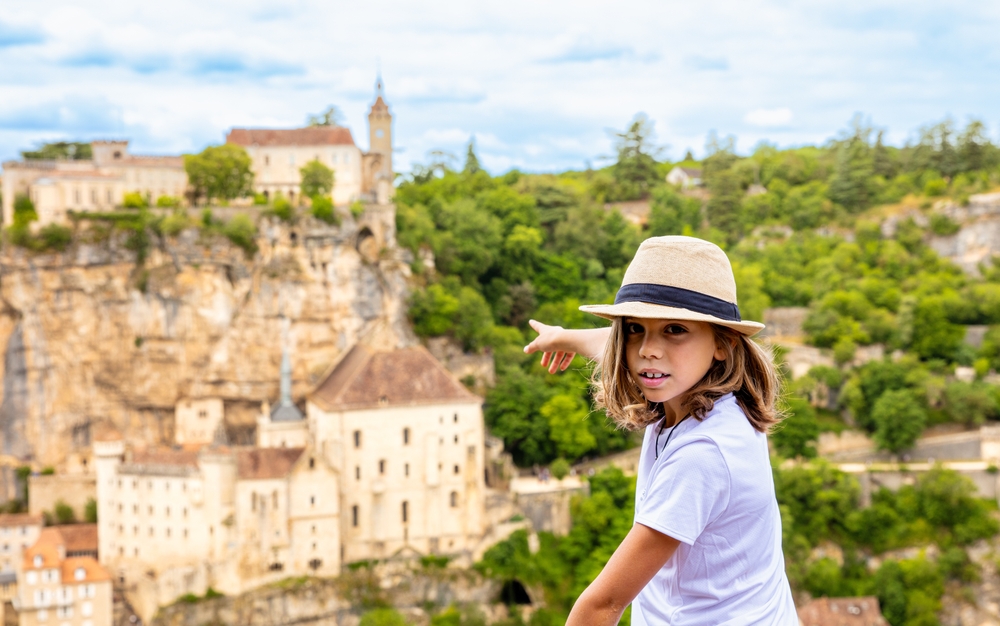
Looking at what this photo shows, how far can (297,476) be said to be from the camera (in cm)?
3341

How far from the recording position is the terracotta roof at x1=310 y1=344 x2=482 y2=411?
34.2 metres

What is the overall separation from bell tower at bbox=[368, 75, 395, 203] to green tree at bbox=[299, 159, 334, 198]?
360 cm

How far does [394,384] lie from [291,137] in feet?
55.0

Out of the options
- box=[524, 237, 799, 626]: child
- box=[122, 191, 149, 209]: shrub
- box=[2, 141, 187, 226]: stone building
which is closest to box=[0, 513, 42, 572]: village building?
box=[2, 141, 187, 226]: stone building

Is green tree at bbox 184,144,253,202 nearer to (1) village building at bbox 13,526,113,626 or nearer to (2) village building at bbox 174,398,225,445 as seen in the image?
(2) village building at bbox 174,398,225,445

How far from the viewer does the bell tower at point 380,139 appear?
47.8 metres

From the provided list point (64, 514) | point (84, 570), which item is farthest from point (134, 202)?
point (84, 570)

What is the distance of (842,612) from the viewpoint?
109ft

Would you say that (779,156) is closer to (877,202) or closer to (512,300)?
(877,202)

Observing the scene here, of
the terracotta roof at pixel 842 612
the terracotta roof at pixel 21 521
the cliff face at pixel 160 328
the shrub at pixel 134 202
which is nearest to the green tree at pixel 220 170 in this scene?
the shrub at pixel 134 202

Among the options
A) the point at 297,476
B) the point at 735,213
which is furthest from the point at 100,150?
the point at 735,213

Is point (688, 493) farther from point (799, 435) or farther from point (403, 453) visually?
point (799, 435)

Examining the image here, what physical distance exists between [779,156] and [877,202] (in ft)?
50.1

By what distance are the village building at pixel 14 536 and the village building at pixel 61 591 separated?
11.1 feet
